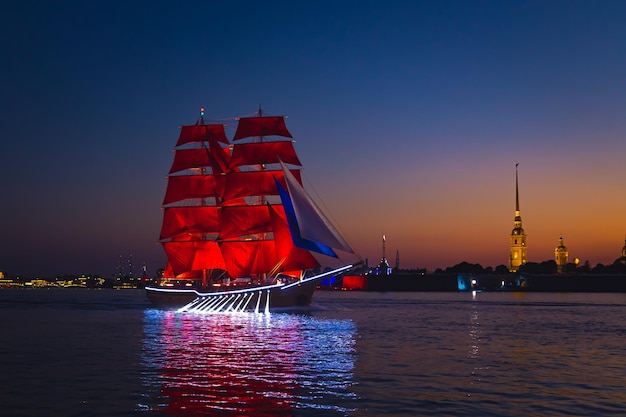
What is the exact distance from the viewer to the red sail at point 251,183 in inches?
3900

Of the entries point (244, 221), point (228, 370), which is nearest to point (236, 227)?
point (244, 221)

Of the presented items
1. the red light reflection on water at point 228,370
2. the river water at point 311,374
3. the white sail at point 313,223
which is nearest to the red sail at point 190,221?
the white sail at point 313,223

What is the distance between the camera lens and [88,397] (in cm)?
2455

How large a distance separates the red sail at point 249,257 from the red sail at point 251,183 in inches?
265

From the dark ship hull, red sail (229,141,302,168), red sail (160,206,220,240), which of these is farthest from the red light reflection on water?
red sail (160,206,220,240)

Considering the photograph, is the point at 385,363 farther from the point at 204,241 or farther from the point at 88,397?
the point at 204,241

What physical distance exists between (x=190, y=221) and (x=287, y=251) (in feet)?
75.5

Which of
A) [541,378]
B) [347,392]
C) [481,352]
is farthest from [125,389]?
[481,352]

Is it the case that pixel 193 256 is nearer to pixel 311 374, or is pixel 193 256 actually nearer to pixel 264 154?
pixel 264 154

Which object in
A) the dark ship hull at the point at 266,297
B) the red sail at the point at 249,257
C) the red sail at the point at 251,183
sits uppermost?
the red sail at the point at 251,183

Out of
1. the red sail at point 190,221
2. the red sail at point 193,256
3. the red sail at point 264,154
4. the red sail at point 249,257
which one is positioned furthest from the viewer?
the red sail at point 190,221

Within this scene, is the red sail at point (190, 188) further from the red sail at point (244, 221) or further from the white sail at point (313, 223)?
the white sail at point (313, 223)

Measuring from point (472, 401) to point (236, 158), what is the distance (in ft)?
266

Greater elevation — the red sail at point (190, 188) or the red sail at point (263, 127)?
the red sail at point (263, 127)
